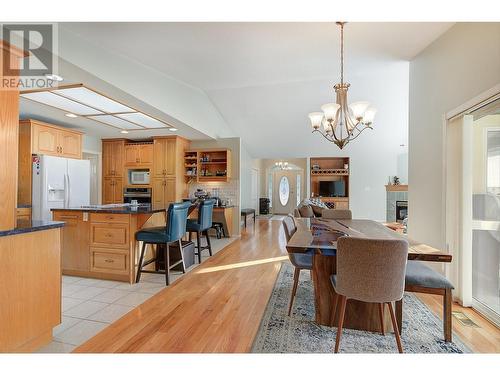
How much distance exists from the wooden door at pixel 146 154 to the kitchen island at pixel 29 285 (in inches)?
155

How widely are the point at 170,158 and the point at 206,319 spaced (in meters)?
4.11

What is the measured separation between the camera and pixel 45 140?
13.9 ft

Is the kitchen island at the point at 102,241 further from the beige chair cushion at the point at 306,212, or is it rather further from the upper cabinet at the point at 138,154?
the beige chair cushion at the point at 306,212

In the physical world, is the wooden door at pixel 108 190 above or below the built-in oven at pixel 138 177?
below

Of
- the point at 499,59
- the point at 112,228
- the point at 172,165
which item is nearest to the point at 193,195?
the point at 172,165

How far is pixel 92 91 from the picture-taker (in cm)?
296

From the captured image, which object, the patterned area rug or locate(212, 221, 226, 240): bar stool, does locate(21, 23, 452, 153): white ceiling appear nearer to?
locate(212, 221, 226, 240): bar stool

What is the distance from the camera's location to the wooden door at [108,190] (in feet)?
19.3

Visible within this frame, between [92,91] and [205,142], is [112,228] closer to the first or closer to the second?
[92,91]

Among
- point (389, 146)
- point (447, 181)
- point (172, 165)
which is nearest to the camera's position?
point (447, 181)

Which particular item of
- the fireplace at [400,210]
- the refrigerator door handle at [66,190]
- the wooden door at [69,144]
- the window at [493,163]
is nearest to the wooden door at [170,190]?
the wooden door at [69,144]

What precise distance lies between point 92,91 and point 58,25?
85 cm

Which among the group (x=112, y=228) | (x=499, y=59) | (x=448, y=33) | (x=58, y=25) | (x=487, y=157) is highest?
(x=448, y=33)

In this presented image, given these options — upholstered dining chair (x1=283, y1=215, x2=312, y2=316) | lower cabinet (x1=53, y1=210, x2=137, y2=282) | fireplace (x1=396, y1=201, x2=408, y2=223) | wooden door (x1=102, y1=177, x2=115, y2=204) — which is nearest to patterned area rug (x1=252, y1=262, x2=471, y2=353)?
upholstered dining chair (x1=283, y1=215, x2=312, y2=316)
